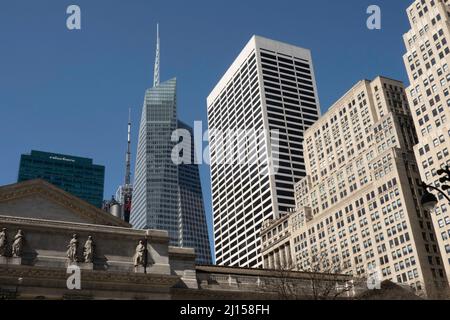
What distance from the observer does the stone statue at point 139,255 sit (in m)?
52.1

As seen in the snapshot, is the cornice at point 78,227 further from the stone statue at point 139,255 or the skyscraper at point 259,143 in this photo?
the skyscraper at point 259,143

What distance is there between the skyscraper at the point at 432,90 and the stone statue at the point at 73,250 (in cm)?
6446

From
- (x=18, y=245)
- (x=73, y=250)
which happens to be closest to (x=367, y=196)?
(x=73, y=250)

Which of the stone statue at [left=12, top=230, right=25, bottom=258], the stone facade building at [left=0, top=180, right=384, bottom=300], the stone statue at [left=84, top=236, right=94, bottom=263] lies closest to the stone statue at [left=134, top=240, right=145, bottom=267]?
the stone facade building at [left=0, top=180, right=384, bottom=300]

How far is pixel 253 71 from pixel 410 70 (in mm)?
85950

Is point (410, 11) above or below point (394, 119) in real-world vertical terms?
above

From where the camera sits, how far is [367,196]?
10469 cm

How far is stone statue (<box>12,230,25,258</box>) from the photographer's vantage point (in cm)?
4775

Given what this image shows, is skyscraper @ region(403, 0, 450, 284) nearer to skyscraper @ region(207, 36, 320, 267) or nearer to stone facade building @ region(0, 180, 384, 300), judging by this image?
stone facade building @ region(0, 180, 384, 300)

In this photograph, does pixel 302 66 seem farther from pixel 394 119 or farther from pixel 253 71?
pixel 394 119

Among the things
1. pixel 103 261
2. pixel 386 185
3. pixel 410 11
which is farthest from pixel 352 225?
pixel 103 261
